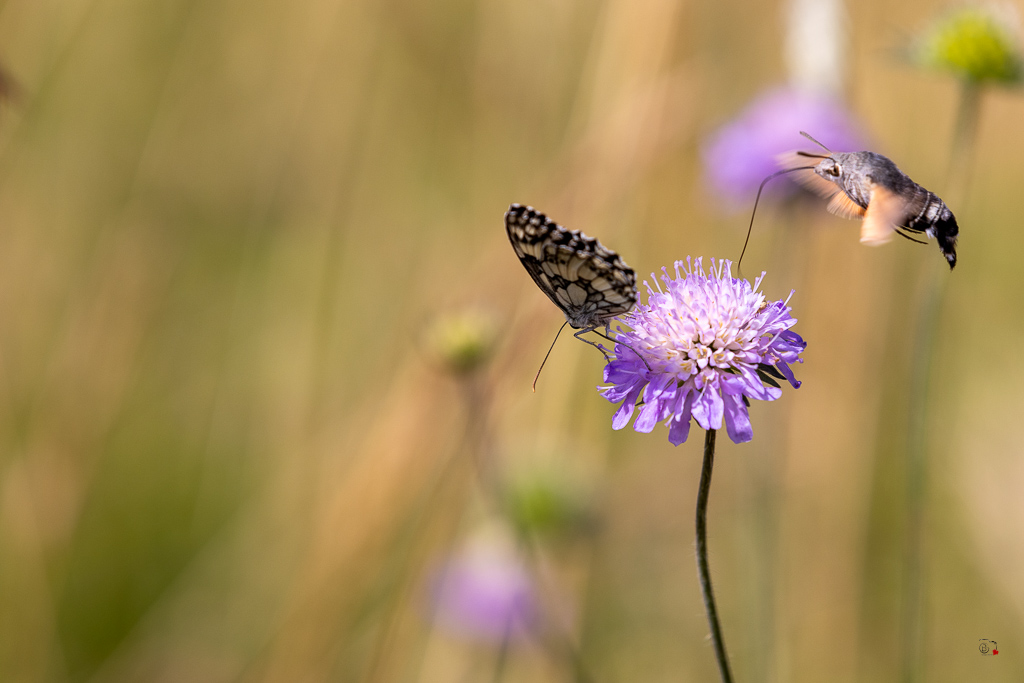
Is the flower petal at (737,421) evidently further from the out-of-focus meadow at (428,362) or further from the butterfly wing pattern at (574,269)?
the out-of-focus meadow at (428,362)

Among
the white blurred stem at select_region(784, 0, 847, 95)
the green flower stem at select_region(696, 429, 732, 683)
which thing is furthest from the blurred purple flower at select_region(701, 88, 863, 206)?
the green flower stem at select_region(696, 429, 732, 683)

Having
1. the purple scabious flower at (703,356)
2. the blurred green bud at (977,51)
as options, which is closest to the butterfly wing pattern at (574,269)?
the purple scabious flower at (703,356)

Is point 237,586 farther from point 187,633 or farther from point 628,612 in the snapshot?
point 628,612

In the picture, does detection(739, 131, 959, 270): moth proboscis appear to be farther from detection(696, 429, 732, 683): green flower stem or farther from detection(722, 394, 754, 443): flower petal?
detection(696, 429, 732, 683): green flower stem

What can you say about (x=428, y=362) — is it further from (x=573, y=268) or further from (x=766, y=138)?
(x=766, y=138)

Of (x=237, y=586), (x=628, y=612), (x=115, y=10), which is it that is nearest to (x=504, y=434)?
(x=628, y=612)

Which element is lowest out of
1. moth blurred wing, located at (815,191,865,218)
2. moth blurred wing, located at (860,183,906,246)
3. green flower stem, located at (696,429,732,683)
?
green flower stem, located at (696,429,732,683)
